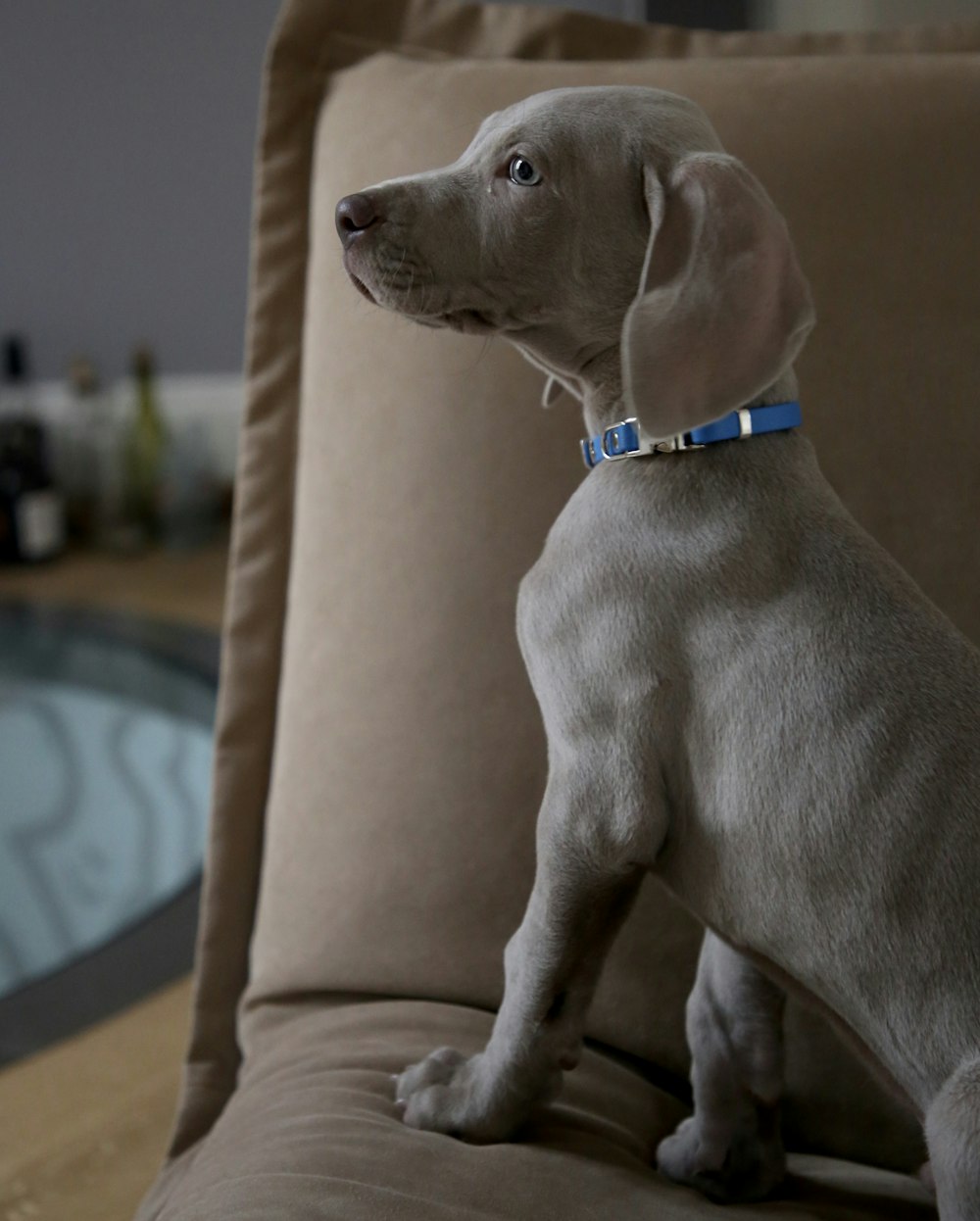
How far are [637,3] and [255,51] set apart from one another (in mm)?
919

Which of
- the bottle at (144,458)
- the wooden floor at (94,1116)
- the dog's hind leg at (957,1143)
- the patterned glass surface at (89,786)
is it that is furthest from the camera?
the bottle at (144,458)

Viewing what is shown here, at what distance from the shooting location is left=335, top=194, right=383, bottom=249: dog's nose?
65cm

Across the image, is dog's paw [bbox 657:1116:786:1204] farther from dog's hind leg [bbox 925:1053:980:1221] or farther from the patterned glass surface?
the patterned glass surface

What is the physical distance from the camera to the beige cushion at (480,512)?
0.82 meters

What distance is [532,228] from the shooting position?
66 centimetres

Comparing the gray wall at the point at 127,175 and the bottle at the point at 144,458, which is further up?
the gray wall at the point at 127,175

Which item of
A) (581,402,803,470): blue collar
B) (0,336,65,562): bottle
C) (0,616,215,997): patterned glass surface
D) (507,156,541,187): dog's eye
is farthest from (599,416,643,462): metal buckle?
(0,336,65,562): bottle

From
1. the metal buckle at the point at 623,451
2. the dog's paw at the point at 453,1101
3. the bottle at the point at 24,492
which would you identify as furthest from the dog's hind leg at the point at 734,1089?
the bottle at the point at 24,492

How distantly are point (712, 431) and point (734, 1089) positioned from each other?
37 cm

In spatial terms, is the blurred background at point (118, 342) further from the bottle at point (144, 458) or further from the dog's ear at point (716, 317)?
the dog's ear at point (716, 317)

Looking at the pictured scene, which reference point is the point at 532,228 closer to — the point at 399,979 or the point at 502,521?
the point at 502,521

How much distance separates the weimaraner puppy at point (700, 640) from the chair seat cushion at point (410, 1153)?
38mm

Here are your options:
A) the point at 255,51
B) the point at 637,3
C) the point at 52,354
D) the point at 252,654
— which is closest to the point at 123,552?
the point at 52,354

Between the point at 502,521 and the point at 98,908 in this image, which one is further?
the point at 98,908
